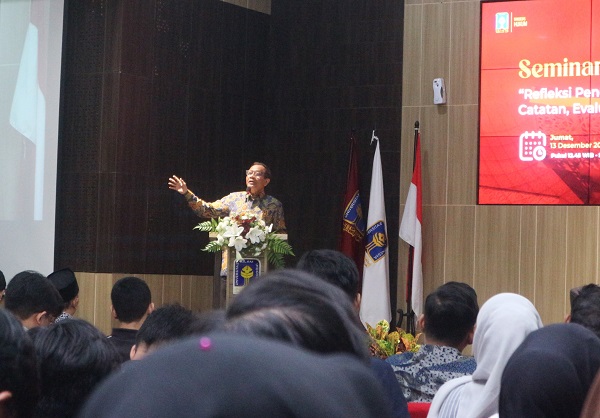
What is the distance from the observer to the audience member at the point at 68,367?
185 centimetres

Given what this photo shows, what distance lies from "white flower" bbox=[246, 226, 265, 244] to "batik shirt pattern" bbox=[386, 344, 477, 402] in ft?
11.3

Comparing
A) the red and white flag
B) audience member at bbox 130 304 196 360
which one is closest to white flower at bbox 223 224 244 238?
the red and white flag

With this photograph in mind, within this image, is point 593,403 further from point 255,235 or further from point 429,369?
point 255,235

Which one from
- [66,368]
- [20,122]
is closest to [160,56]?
[20,122]

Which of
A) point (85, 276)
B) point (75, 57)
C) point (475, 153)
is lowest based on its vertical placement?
point (85, 276)

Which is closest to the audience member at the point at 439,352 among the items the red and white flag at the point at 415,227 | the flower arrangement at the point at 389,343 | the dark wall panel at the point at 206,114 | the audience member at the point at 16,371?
the flower arrangement at the point at 389,343

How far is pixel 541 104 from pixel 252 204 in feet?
7.87

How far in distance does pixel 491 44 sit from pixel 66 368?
6.73m

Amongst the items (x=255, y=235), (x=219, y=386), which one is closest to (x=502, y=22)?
(x=255, y=235)

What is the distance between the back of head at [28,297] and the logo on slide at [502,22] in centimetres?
509

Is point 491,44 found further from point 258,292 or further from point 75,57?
point 258,292

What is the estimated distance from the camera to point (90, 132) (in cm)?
794

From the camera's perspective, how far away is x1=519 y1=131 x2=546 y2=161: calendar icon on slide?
7793 millimetres

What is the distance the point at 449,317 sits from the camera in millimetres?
3387
